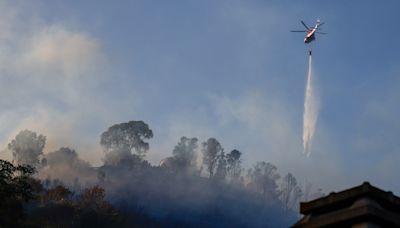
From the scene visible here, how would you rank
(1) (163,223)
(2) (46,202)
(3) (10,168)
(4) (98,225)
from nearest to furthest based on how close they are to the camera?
(3) (10,168)
(4) (98,225)
(2) (46,202)
(1) (163,223)

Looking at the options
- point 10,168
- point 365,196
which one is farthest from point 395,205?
point 10,168

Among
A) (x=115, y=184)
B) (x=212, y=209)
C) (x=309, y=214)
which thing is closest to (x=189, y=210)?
(x=212, y=209)

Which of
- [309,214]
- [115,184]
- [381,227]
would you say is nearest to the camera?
[381,227]

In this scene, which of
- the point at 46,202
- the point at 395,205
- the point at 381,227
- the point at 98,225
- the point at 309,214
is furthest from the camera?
the point at 46,202

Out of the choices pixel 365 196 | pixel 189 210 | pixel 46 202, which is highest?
pixel 189 210

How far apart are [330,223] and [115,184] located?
174 metres

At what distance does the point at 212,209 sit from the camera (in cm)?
19975

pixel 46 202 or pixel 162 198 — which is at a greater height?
pixel 162 198

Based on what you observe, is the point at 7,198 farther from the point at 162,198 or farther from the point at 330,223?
the point at 162,198

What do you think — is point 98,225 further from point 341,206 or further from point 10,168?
point 341,206

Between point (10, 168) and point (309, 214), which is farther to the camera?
point (10, 168)

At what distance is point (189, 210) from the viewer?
192625mm

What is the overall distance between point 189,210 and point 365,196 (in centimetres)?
17507

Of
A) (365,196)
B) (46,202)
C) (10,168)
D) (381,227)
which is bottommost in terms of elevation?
(381,227)
